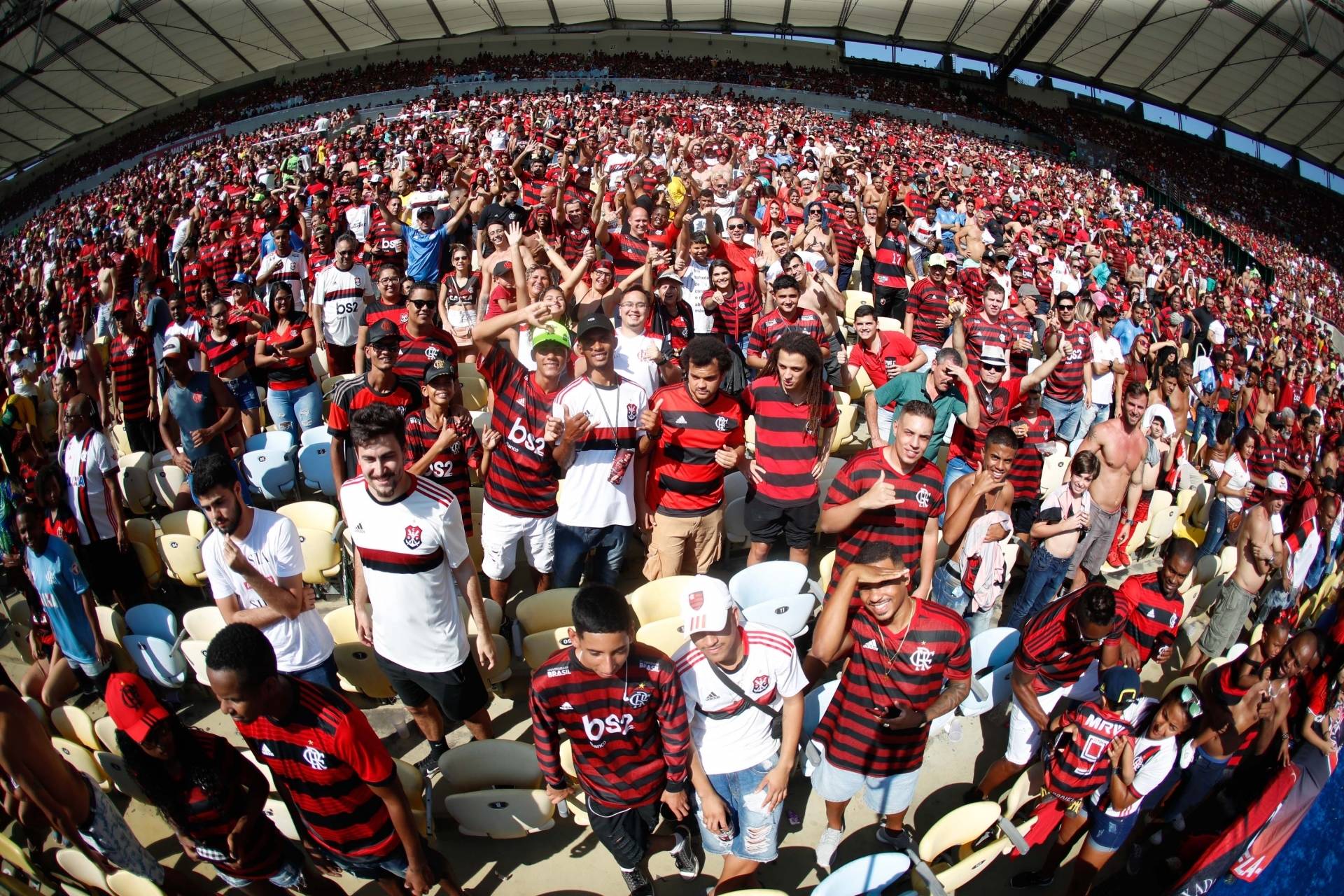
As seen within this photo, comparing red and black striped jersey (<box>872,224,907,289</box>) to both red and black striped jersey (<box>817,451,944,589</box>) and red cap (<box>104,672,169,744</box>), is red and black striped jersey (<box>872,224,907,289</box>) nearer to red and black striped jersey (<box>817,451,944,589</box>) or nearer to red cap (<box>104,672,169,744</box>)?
red and black striped jersey (<box>817,451,944,589</box>)

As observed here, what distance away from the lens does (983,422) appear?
15.8 ft

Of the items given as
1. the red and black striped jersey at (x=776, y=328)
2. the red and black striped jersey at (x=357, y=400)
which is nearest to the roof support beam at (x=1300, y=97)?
the red and black striped jersey at (x=776, y=328)

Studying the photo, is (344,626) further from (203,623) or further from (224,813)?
(224,813)

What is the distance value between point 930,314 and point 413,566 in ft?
19.0

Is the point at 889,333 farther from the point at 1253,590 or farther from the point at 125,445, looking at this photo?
the point at 125,445

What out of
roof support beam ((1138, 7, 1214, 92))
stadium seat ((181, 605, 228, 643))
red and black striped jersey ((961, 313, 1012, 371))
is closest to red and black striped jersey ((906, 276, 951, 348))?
red and black striped jersey ((961, 313, 1012, 371))

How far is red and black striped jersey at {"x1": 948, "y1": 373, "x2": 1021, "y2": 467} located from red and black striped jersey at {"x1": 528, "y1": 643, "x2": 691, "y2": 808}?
311 centimetres

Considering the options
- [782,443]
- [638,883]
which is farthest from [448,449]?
[638,883]

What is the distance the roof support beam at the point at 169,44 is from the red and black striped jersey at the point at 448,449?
112 ft

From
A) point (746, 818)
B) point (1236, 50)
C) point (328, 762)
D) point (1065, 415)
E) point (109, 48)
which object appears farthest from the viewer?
point (1236, 50)

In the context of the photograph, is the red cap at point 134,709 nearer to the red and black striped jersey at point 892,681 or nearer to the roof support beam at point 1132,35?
the red and black striped jersey at point 892,681

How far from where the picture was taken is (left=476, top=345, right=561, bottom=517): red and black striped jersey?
366 centimetres

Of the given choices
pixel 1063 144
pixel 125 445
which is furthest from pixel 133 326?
pixel 1063 144

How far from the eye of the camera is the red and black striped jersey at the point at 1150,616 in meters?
3.31
